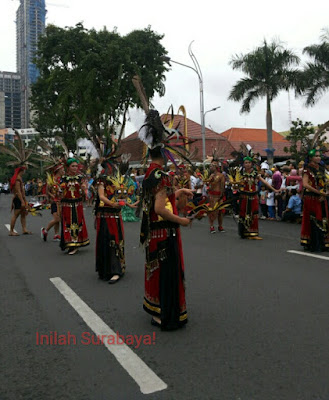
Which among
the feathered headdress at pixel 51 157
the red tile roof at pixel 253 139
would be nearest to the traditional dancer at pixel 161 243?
the feathered headdress at pixel 51 157

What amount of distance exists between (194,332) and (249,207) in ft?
20.4

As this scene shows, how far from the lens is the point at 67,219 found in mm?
8203

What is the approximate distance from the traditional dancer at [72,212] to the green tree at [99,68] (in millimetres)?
17126

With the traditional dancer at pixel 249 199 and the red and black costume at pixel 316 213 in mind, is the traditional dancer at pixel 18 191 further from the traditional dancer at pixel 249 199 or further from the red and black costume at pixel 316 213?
the red and black costume at pixel 316 213

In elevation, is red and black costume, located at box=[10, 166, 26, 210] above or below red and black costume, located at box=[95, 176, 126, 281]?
above

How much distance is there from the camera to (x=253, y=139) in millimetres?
45219

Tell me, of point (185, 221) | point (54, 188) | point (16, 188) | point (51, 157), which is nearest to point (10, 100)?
A: point (16, 188)

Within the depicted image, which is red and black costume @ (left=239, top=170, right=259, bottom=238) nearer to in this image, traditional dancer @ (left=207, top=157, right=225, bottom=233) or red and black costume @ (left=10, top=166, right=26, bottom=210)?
traditional dancer @ (left=207, top=157, right=225, bottom=233)

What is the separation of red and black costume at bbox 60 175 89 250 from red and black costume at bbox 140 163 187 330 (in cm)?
420

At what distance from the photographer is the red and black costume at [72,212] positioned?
8.09 metres

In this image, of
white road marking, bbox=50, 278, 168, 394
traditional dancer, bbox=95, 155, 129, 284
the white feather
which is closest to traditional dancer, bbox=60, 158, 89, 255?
traditional dancer, bbox=95, 155, 129, 284

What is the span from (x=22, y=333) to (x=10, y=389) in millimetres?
1120

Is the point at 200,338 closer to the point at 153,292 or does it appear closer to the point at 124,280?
the point at 153,292

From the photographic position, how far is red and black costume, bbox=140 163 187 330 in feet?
13.3
